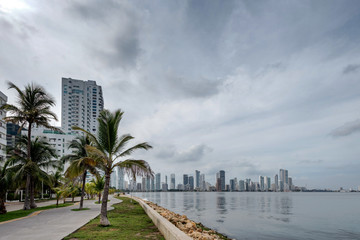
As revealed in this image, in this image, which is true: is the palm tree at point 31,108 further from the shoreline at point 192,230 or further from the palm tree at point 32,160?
the shoreline at point 192,230

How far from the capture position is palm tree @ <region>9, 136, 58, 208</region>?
2152cm

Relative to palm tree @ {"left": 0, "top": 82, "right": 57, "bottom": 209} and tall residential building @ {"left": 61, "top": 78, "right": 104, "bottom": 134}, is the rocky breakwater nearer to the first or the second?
palm tree @ {"left": 0, "top": 82, "right": 57, "bottom": 209}

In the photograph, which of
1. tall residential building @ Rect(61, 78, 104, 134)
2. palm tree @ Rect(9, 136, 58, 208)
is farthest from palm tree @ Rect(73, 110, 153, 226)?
tall residential building @ Rect(61, 78, 104, 134)

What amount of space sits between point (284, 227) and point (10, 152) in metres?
27.2

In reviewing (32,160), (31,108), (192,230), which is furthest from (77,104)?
(192,230)

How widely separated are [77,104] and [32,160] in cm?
11424

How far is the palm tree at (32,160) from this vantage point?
847 inches

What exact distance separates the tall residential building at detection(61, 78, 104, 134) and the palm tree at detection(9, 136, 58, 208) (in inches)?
4170

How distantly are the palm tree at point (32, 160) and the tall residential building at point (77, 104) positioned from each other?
10591 centimetres

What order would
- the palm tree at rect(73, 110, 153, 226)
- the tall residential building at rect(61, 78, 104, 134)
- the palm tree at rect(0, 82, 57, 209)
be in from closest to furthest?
the palm tree at rect(73, 110, 153, 226) < the palm tree at rect(0, 82, 57, 209) < the tall residential building at rect(61, 78, 104, 134)

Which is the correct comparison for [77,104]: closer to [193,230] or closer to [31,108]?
[31,108]

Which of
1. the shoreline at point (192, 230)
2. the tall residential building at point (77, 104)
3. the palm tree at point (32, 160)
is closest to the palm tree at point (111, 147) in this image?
the shoreline at point (192, 230)

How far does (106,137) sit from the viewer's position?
46.8ft

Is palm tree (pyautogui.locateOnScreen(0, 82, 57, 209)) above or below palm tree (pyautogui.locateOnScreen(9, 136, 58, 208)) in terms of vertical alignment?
above
